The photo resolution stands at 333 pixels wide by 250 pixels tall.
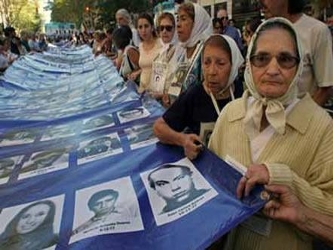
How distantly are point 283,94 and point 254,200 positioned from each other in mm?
430

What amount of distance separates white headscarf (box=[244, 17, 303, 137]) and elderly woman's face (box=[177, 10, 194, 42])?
1.95 meters

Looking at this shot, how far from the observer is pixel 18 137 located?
443 centimetres

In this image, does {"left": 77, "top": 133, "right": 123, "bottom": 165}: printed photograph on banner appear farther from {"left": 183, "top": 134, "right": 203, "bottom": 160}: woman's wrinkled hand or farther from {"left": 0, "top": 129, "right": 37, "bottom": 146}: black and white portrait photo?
{"left": 183, "top": 134, "right": 203, "bottom": 160}: woman's wrinkled hand

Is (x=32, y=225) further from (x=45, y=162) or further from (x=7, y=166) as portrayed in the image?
(x=7, y=166)

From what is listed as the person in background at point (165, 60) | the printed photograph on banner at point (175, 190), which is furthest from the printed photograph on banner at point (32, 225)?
the person in background at point (165, 60)

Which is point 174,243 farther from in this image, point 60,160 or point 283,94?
point 60,160

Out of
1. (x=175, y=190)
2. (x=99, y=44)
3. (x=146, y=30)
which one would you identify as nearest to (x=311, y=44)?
(x=175, y=190)

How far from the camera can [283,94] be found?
1.88 m

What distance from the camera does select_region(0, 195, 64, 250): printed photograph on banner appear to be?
7.04ft

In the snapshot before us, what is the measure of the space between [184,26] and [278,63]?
212 centimetres

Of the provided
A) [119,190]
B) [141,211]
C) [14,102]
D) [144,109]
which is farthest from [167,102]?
[14,102]

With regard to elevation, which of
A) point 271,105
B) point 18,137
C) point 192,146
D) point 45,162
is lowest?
point 18,137

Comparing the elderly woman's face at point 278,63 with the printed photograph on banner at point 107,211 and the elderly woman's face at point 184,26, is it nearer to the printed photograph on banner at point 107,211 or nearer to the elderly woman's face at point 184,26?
the printed photograph on banner at point 107,211

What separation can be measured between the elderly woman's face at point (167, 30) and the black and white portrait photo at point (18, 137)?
155 cm
